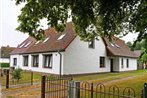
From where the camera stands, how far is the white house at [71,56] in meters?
28.1

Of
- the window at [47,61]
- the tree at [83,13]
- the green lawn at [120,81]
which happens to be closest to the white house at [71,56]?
the window at [47,61]

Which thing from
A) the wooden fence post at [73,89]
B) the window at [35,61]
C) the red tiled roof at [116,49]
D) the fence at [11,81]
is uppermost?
the red tiled roof at [116,49]

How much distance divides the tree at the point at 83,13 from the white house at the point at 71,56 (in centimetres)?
907

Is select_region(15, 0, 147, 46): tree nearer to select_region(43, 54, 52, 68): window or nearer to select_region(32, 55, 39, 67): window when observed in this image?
select_region(43, 54, 52, 68): window

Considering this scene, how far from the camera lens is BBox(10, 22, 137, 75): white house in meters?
28.1

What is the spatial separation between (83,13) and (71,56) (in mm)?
14867

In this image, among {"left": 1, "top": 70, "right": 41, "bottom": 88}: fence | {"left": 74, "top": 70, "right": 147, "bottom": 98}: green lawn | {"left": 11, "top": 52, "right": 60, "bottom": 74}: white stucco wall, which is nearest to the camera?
{"left": 1, "top": 70, "right": 41, "bottom": 88}: fence

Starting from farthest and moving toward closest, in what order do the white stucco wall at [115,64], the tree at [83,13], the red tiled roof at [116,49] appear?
the white stucco wall at [115,64] < the red tiled roof at [116,49] < the tree at [83,13]

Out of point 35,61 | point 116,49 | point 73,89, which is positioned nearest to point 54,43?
point 35,61

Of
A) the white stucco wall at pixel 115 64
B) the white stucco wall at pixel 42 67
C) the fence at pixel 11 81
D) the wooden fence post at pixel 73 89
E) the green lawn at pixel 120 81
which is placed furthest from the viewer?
the white stucco wall at pixel 115 64

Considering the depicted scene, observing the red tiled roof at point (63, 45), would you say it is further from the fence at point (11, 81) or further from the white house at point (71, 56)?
the fence at point (11, 81)

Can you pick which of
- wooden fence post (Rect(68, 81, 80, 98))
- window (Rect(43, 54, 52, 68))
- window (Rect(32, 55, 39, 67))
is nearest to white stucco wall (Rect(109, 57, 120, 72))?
window (Rect(43, 54, 52, 68))

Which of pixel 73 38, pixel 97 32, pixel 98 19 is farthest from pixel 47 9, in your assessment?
pixel 73 38

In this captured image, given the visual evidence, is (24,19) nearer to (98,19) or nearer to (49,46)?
(98,19)
